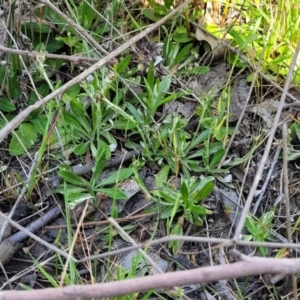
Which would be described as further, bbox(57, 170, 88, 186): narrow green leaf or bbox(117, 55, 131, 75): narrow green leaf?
bbox(117, 55, 131, 75): narrow green leaf

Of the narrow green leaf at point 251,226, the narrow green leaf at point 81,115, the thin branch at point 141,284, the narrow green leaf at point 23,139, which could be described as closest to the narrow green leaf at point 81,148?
the narrow green leaf at point 81,115

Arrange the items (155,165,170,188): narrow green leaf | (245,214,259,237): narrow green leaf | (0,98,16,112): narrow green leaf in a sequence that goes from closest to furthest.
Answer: (245,214,259,237): narrow green leaf < (155,165,170,188): narrow green leaf < (0,98,16,112): narrow green leaf

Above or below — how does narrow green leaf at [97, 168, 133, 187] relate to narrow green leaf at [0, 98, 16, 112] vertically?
below

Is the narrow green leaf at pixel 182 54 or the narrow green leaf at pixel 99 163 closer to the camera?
the narrow green leaf at pixel 99 163

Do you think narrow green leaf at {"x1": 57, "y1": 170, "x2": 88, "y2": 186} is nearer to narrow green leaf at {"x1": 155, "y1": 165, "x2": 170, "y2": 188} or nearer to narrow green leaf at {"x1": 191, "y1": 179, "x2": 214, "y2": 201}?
narrow green leaf at {"x1": 155, "y1": 165, "x2": 170, "y2": 188}

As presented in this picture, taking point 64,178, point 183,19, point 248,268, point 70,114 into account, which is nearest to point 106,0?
point 183,19

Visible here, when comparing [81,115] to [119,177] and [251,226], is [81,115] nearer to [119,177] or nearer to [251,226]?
[119,177]

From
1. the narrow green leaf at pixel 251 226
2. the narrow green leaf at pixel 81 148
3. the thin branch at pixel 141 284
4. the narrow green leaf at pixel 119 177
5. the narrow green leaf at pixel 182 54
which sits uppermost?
the thin branch at pixel 141 284

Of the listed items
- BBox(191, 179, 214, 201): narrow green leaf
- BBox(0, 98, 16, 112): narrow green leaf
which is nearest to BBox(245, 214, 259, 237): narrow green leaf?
BBox(191, 179, 214, 201): narrow green leaf

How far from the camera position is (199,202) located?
59.3 inches

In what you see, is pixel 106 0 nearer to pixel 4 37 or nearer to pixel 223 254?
pixel 4 37

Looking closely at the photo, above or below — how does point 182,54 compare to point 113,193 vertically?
above

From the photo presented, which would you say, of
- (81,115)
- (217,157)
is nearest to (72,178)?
(81,115)

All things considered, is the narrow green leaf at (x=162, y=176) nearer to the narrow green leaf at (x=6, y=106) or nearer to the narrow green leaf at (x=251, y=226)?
the narrow green leaf at (x=251, y=226)
